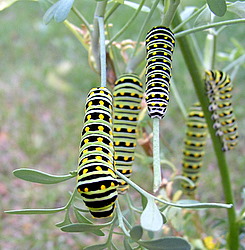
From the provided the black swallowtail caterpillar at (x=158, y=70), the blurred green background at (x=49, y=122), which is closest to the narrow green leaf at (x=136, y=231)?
the black swallowtail caterpillar at (x=158, y=70)

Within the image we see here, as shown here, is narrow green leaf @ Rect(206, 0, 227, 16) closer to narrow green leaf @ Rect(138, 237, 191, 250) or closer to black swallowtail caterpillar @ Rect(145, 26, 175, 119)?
black swallowtail caterpillar @ Rect(145, 26, 175, 119)

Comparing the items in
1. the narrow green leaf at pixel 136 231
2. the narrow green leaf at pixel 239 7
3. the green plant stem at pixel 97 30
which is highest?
the green plant stem at pixel 97 30

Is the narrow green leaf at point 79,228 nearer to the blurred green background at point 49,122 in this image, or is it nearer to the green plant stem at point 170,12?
the green plant stem at point 170,12

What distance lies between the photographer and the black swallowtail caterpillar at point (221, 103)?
838 millimetres

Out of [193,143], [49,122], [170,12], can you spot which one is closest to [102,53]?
[170,12]

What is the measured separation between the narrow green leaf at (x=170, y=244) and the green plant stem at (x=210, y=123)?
411mm

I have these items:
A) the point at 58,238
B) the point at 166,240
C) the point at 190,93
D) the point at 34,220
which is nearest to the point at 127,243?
the point at 166,240

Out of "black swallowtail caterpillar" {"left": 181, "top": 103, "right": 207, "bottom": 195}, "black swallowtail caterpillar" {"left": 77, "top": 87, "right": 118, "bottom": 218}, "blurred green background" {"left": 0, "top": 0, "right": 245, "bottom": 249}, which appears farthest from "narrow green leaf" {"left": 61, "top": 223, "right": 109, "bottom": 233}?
"blurred green background" {"left": 0, "top": 0, "right": 245, "bottom": 249}

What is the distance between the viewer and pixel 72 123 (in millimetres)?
2633

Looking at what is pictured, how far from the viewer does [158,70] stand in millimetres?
535

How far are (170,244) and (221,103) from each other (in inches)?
23.2

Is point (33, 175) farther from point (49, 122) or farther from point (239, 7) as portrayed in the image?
point (49, 122)

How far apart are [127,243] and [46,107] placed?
2370 mm

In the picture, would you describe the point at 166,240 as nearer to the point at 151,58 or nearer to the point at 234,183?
the point at 151,58
